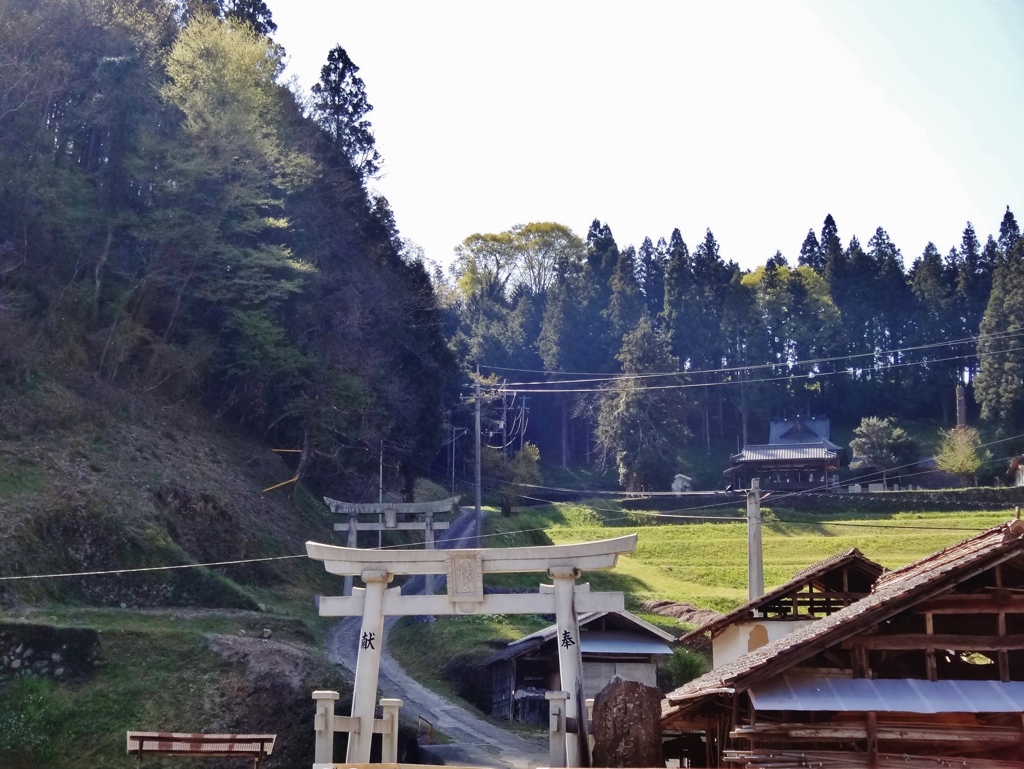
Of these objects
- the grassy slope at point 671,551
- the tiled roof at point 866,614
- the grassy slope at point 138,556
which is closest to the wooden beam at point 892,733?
the tiled roof at point 866,614

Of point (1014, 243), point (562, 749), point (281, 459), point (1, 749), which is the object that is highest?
point (1014, 243)

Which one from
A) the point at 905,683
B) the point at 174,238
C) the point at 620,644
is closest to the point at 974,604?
the point at 905,683

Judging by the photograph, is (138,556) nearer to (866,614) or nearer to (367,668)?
(367,668)

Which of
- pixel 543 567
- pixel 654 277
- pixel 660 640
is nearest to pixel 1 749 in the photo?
pixel 543 567

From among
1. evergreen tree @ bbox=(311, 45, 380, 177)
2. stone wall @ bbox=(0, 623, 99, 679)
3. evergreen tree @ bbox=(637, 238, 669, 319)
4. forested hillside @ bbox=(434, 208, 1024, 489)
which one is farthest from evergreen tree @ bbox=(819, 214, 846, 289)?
stone wall @ bbox=(0, 623, 99, 679)

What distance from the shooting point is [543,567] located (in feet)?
50.6

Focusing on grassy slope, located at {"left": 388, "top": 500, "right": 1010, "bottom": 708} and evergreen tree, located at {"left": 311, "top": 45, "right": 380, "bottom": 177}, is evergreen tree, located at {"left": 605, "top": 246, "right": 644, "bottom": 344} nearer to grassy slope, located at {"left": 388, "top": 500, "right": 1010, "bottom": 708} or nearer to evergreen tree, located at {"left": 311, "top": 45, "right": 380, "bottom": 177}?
grassy slope, located at {"left": 388, "top": 500, "right": 1010, "bottom": 708}

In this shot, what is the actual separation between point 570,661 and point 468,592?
183cm

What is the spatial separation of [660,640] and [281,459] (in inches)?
755

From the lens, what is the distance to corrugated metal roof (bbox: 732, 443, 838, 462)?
2589 inches

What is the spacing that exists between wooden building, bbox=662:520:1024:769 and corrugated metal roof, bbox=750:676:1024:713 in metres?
0.01

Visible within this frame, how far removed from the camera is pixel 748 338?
265 ft

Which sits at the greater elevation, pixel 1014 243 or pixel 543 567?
pixel 1014 243

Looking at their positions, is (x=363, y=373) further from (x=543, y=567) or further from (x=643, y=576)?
(x=543, y=567)
